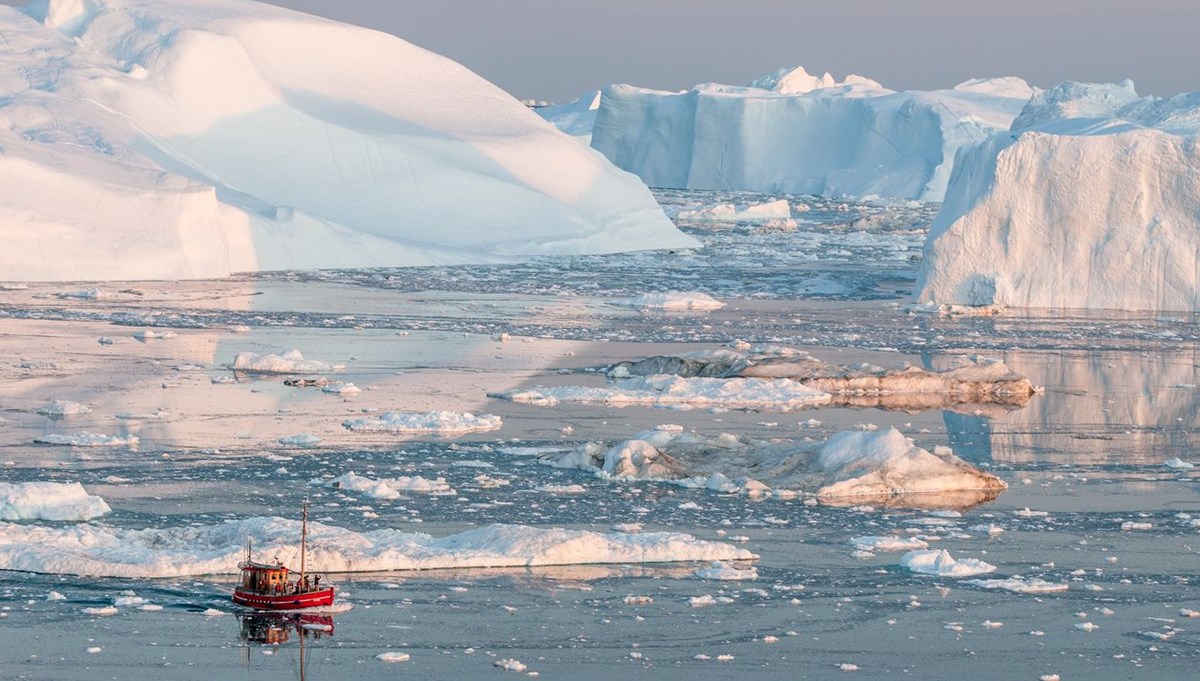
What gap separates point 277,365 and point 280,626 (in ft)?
26.3

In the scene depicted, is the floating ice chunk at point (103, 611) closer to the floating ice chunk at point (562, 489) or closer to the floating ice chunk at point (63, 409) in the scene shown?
the floating ice chunk at point (562, 489)

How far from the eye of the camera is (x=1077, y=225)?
867 inches

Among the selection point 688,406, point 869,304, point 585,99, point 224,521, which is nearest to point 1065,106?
point 869,304

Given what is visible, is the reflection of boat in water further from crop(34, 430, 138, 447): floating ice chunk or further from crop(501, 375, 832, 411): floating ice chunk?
crop(501, 375, 832, 411): floating ice chunk

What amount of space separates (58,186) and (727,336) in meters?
9.99

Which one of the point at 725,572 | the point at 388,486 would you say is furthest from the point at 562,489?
the point at 725,572

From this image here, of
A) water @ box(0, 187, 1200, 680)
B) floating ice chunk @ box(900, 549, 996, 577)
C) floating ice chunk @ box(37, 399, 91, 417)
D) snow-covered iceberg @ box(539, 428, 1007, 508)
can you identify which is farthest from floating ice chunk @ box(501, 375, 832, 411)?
floating ice chunk @ box(900, 549, 996, 577)

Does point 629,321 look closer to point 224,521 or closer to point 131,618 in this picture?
point 224,521

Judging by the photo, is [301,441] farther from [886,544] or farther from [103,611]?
[886,544]

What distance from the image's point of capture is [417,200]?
3064cm

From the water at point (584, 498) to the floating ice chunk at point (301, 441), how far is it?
4.5 inches

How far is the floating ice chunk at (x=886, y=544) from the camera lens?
949cm

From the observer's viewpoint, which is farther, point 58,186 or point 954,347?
point 58,186

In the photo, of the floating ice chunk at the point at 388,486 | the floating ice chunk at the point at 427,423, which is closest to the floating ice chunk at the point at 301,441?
the floating ice chunk at the point at 427,423
